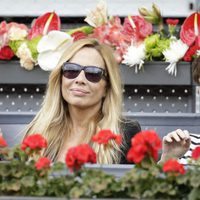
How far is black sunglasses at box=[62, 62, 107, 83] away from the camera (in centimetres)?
334

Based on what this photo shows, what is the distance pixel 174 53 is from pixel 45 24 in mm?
873

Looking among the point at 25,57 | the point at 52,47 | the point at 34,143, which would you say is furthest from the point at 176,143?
the point at 25,57

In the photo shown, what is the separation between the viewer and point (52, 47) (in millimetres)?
4605

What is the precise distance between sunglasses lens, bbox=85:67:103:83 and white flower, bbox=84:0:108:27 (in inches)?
57.3

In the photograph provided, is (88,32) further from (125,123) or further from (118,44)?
(125,123)

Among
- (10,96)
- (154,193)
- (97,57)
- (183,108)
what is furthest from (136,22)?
(154,193)

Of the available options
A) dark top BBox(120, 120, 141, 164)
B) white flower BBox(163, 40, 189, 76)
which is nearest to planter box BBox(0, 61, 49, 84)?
white flower BBox(163, 40, 189, 76)

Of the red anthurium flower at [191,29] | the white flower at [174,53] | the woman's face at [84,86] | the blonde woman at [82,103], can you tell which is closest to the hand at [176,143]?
the blonde woman at [82,103]

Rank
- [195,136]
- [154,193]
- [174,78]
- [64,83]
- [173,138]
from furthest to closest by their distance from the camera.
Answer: [174,78]
[195,136]
[64,83]
[173,138]
[154,193]

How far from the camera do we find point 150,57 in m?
4.66

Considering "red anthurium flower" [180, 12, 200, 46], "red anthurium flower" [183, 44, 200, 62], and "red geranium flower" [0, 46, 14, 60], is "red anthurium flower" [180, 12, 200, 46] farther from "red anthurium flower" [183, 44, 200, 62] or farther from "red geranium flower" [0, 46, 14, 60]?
"red geranium flower" [0, 46, 14, 60]

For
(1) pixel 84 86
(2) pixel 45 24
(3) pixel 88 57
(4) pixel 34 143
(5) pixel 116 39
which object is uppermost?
(2) pixel 45 24

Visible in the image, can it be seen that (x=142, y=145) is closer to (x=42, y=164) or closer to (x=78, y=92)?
(x=42, y=164)

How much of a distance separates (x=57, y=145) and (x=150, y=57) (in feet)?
4.68
